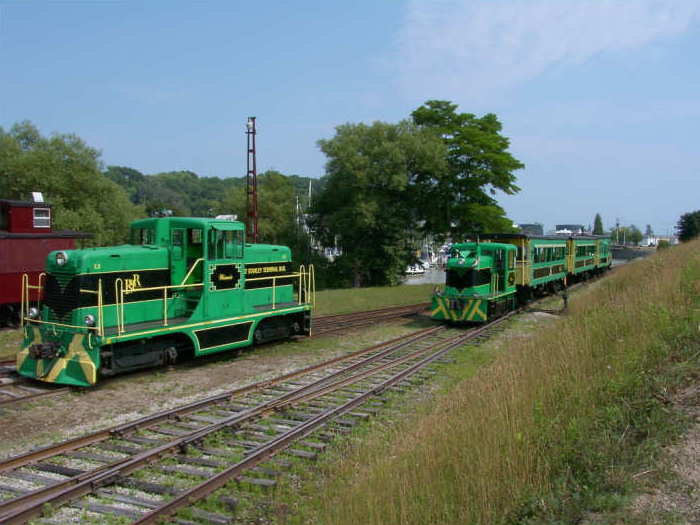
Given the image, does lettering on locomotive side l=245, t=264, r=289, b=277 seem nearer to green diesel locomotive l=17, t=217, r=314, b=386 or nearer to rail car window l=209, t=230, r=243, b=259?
green diesel locomotive l=17, t=217, r=314, b=386

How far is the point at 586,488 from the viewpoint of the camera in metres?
4.04

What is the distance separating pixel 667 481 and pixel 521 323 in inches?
515

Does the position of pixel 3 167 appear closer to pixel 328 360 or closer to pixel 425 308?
pixel 425 308

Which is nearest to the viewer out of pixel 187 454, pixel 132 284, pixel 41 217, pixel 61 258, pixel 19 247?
pixel 187 454

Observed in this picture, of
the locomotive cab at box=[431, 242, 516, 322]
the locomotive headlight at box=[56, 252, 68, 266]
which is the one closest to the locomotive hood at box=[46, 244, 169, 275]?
the locomotive headlight at box=[56, 252, 68, 266]

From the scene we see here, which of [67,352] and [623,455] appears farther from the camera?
[67,352]

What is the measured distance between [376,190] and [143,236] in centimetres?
2354

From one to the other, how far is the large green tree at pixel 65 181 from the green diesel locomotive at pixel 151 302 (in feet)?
67.1

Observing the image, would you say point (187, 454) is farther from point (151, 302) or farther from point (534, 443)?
point (151, 302)

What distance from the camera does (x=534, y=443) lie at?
483cm

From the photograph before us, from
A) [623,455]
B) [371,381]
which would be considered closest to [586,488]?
[623,455]

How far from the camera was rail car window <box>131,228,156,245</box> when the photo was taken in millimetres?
11420

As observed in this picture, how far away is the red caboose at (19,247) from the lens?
16.6 m

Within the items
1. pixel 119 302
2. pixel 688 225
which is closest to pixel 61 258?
pixel 119 302
